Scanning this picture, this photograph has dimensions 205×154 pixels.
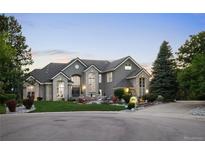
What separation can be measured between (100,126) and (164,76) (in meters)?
2.61

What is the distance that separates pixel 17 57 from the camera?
10711 millimetres

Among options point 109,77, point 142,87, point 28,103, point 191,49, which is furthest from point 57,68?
point 191,49

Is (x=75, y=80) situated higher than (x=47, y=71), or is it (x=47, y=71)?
(x=47, y=71)

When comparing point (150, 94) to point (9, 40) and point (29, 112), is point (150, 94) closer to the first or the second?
point (29, 112)

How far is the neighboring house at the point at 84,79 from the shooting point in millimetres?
10398

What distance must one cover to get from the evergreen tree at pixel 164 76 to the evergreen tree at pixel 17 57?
9.25 feet

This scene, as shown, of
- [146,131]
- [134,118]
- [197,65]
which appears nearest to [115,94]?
[134,118]

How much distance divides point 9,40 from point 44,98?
1652 millimetres

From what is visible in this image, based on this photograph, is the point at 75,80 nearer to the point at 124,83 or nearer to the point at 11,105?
the point at 124,83

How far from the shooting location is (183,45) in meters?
10.4

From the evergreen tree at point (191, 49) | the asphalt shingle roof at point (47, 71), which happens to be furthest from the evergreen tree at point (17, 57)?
the evergreen tree at point (191, 49)

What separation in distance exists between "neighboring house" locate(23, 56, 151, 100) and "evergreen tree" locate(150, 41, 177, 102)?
0.23 meters

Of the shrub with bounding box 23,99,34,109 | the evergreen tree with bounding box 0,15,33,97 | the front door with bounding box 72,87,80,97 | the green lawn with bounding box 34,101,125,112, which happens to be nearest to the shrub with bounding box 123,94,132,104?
the green lawn with bounding box 34,101,125,112

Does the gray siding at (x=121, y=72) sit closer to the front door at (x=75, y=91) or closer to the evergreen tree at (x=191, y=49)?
the front door at (x=75, y=91)
